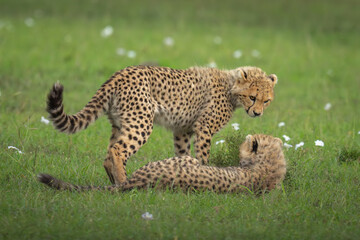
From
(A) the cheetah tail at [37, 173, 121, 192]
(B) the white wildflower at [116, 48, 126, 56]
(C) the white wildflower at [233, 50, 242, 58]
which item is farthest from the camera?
(C) the white wildflower at [233, 50, 242, 58]

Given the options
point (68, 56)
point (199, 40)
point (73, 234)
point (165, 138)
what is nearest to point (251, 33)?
point (199, 40)

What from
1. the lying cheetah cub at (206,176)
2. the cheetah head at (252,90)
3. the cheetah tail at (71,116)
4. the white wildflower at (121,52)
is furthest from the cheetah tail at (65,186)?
the white wildflower at (121,52)

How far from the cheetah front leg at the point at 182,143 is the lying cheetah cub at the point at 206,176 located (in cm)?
89

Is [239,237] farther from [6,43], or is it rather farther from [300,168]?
[6,43]

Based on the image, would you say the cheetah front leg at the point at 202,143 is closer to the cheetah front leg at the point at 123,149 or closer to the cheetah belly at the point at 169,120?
the cheetah belly at the point at 169,120

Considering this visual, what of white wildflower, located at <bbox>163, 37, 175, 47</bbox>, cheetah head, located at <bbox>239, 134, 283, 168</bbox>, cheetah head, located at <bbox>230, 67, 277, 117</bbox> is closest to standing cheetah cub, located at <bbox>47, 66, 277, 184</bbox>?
cheetah head, located at <bbox>230, 67, 277, 117</bbox>

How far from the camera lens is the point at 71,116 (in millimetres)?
5184

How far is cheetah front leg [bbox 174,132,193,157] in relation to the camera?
625 centimetres

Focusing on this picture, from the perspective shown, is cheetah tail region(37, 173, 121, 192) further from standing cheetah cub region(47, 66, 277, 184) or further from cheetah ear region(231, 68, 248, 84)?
cheetah ear region(231, 68, 248, 84)

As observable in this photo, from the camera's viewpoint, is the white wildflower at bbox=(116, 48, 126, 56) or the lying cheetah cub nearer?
the lying cheetah cub

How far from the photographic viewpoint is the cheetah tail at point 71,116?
4.85 m

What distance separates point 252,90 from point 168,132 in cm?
169

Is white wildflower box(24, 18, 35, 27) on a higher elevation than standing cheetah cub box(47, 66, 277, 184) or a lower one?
higher

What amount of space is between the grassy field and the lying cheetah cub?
107 mm
